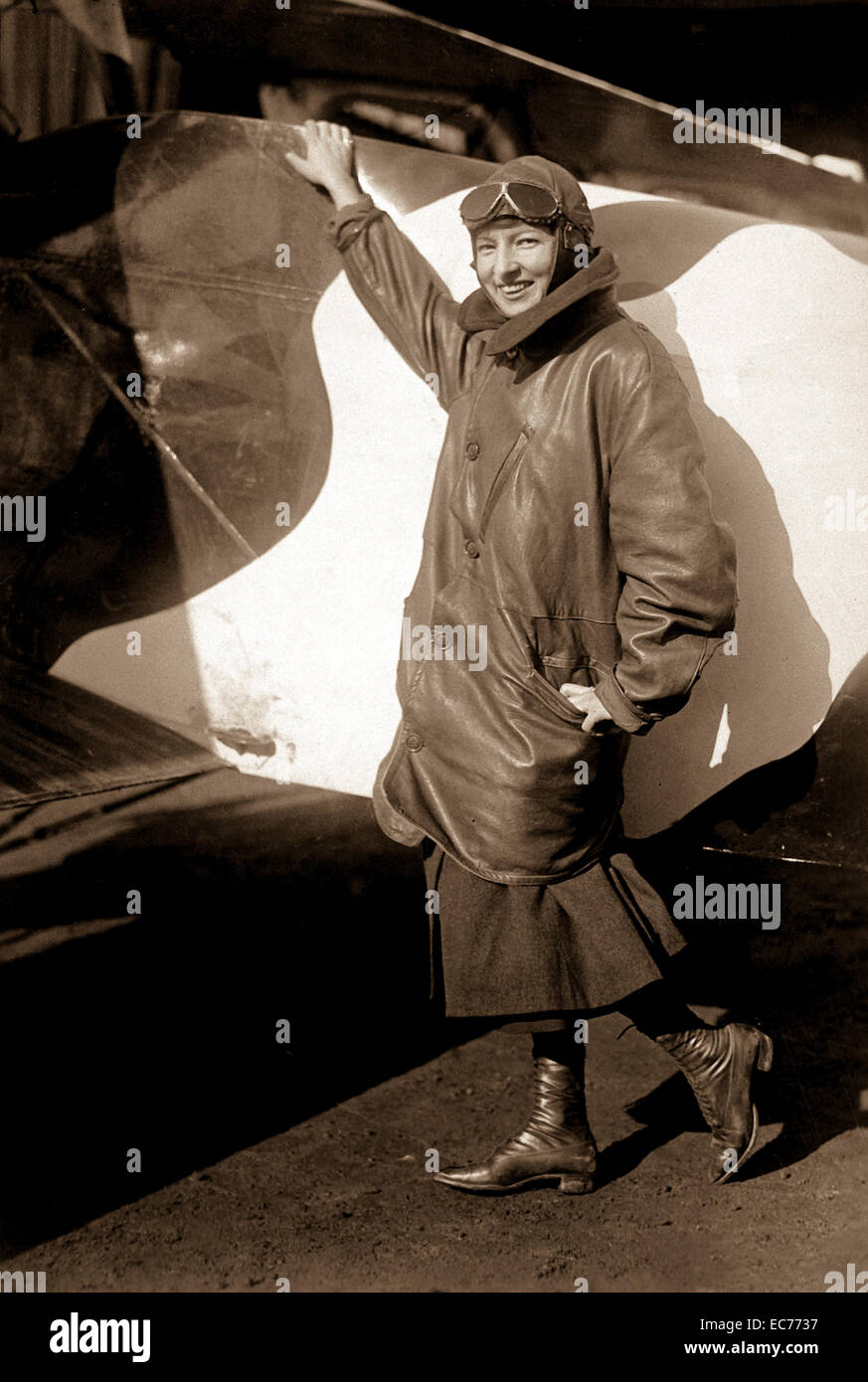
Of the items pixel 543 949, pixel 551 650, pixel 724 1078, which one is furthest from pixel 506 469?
pixel 724 1078

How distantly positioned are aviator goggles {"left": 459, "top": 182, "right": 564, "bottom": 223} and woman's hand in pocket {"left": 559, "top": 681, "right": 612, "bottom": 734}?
0.89 m

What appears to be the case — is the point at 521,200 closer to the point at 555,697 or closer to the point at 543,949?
the point at 555,697

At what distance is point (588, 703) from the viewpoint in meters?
2.51

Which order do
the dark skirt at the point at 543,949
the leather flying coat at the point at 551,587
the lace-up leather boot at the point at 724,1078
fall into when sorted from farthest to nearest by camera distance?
the lace-up leather boot at the point at 724,1078, the dark skirt at the point at 543,949, the leather flying coat at the point at 551,587

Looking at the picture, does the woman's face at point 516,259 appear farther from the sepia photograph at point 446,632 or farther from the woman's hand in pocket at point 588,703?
the woman's hand in pocket at point 588,703

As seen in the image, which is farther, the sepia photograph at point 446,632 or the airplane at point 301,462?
the airplane at point 301,462

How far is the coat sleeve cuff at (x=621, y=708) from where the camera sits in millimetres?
2424

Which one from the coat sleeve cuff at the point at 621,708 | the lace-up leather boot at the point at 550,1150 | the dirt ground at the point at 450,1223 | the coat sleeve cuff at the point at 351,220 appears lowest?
the dirt ground at the point at 450,1223

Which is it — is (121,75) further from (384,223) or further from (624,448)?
(624,448)

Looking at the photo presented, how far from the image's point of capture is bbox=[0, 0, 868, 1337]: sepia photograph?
2.52 metres

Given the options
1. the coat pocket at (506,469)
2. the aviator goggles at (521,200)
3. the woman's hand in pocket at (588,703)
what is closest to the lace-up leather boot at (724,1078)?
the woman's hand in pocket at (588,703)

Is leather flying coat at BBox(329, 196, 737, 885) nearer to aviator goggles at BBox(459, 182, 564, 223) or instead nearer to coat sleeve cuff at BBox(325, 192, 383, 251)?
aviator goggles at BBox(459, 182, 564, 223)

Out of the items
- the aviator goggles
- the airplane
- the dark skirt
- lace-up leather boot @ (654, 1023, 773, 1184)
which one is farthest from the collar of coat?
lace-up leather boot @ (654, 1023, 773, 1184)

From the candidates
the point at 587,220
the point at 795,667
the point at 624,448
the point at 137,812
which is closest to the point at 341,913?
the point at 137,812
